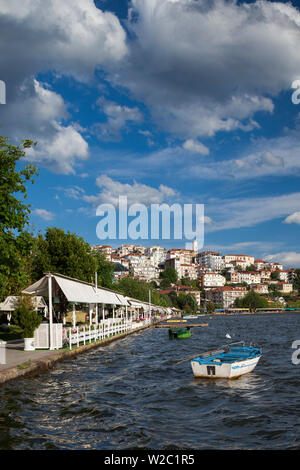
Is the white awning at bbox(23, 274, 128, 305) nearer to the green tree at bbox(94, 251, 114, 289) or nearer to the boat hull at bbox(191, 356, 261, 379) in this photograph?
the boat hull at bbox(191, 356, 261, 379)

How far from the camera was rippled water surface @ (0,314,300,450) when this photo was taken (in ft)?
30.3

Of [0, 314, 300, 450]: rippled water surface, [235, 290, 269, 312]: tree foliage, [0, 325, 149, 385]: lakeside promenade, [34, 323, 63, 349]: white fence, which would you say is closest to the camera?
[0, 314, 300, 450]: rippled water surface

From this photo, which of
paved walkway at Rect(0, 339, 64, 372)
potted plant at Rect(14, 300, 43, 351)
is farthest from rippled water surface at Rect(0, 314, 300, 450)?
potted plant at Rect(14, 300, 43, 351)

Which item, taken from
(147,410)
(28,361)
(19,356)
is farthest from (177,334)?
(147,410)

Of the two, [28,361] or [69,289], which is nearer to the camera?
[28,361]

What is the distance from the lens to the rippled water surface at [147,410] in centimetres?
925

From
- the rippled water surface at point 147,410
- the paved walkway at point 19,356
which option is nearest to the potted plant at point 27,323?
the paved walkway at point 19,356

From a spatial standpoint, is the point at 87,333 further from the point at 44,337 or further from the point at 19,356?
the point at 19,356

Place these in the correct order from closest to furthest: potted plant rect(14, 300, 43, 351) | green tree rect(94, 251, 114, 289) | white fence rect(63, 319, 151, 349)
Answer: potted plant rect(14, 300, 43, 351) < white fence rect(63, 319, 151, 349) < green tree rect(94, 251, 114, 289)

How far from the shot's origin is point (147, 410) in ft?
39.7

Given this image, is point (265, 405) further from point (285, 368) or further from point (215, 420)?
point (285, 368)

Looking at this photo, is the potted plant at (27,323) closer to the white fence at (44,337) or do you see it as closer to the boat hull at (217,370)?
the white fence at (44,337)

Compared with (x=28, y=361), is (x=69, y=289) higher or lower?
higher

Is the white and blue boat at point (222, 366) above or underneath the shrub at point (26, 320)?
underneath
